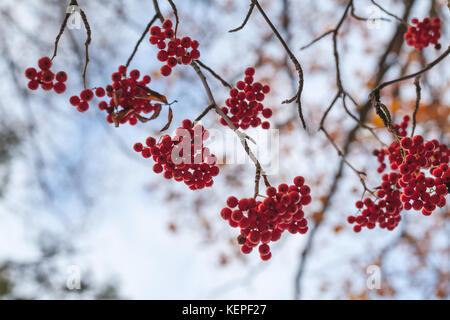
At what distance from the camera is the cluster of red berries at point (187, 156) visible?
1.56 m

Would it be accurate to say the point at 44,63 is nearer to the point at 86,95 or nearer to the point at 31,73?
the point at 31,73

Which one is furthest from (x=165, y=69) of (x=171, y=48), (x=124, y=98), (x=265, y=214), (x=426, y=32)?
(x=426, y=32)

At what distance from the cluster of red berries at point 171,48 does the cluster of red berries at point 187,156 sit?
374 mm

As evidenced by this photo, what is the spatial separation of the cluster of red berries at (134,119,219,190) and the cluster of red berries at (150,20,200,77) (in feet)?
1.23

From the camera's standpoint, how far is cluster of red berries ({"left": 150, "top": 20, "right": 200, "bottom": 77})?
1.74m

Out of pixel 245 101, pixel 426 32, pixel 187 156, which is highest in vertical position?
pixel 426 32

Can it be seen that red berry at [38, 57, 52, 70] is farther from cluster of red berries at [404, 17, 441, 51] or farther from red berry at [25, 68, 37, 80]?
cluster of red berries at [404, 17, 441, 51]

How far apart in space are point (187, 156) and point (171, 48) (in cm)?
57

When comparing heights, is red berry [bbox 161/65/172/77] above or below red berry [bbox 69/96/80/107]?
above

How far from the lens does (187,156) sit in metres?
1.56

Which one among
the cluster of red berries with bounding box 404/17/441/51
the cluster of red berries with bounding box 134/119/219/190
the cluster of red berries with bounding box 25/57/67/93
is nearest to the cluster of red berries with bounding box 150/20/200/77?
the cluster of red berries with bounding box 134/119/219/190

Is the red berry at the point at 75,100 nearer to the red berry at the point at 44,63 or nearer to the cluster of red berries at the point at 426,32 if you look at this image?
the red berry at the point at 44,63

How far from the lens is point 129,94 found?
167 cm
